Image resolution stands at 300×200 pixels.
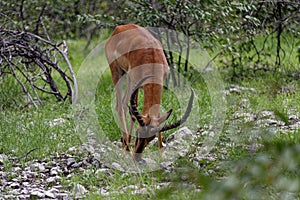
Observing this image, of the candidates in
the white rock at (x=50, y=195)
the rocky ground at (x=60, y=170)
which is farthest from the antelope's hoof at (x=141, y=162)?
the white rock at (x=50, y=195)

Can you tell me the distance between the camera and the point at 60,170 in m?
5.68

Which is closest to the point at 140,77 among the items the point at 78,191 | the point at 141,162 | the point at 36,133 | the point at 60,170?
the point at 141,162

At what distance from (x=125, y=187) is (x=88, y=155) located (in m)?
1.22

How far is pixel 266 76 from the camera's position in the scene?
9.55m

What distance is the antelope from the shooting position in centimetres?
534

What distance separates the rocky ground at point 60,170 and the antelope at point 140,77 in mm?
339

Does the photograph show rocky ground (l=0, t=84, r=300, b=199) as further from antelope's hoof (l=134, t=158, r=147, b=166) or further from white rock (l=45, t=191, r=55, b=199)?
antelope's hoof (l=134, t=158, r=147, b=166)

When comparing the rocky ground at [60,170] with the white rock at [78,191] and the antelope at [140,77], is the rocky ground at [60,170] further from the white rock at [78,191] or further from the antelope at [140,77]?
the antelope at [140,77]

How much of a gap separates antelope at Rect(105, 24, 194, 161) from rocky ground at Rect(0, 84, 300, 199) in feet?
1.11

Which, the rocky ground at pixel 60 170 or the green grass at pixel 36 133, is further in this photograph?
the green grass at pixel 36 133

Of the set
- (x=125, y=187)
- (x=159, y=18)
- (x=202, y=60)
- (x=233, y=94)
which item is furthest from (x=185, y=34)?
(x=125, y=187)

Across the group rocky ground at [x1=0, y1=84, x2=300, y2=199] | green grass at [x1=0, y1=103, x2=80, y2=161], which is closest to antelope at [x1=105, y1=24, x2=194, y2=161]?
rocky ground at [x1=0, y1=84, x2=300, y2=199]

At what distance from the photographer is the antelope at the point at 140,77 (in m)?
5.34

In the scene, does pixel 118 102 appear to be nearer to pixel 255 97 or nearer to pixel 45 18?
pixel 255 97
